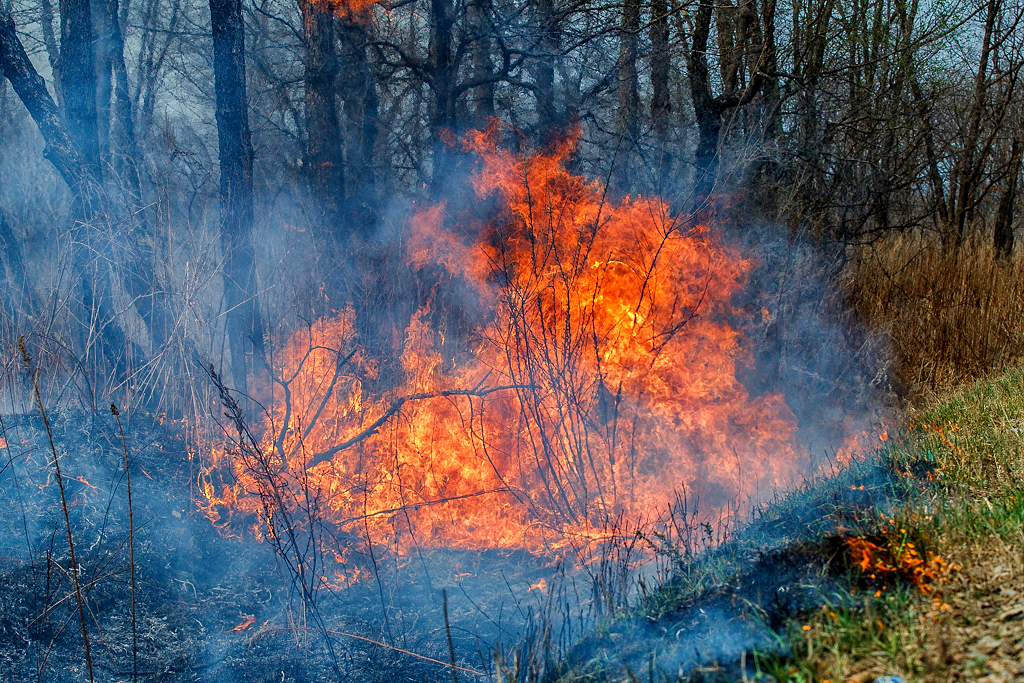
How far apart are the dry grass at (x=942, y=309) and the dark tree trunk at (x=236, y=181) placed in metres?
6.72

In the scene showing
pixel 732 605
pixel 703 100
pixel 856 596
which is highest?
pixel 703 100

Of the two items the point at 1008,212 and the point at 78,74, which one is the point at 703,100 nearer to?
the point at 1008,212

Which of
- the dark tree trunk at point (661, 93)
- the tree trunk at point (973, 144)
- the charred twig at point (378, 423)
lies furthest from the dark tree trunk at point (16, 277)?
the tree trunk at point (973, 144)

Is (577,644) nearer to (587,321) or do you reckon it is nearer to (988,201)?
(587,321)

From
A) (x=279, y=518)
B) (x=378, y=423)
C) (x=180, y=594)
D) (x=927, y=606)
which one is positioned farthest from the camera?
(x=378, y=423)

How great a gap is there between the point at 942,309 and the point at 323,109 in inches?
317

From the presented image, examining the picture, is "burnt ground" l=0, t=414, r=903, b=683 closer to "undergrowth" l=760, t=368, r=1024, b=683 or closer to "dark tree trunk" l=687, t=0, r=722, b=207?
"undergrowth" l=760, t=368, r=1024, b=683

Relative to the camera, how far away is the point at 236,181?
6.89m

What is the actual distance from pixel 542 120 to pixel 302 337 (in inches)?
167

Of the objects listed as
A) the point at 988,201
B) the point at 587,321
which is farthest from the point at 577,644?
the point at 988,201

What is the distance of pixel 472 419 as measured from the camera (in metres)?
5.93

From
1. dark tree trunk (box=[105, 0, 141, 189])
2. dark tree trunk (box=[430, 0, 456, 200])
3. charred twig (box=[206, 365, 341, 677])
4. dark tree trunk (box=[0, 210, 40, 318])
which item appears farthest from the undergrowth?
dark tree trunk (box=[105, 0, 141, 189])

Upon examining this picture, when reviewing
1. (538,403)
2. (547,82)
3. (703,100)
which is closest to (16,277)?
(538,403)

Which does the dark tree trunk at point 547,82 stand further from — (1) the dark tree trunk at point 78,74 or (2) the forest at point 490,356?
(1) the dark tree trunk at point 78,74
